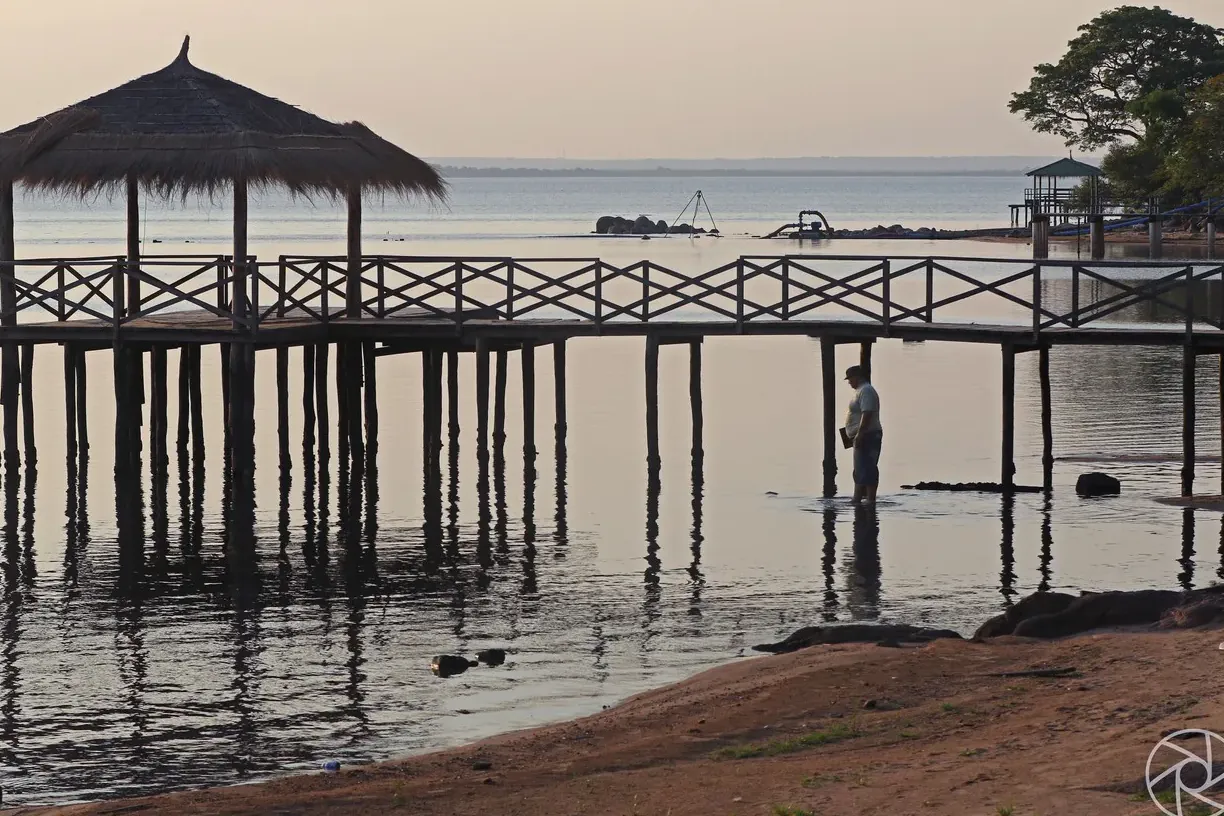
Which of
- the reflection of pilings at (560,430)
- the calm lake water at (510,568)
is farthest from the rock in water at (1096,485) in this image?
the reflection of pilings at (560,430)

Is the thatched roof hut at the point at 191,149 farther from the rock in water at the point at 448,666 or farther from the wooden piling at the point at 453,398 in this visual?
the rock in water at the point at 448,666

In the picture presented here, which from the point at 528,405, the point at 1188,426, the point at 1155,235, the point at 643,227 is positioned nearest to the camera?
the point at 1188,426

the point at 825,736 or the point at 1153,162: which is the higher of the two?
the point at 1153,162

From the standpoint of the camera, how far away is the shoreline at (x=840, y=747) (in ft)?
35.3

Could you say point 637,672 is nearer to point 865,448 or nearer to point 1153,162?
point 865,448

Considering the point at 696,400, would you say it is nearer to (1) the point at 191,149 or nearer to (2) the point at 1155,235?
(1) the point at 191,149

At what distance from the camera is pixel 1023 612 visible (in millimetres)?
16125

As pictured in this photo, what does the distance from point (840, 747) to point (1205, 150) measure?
2792 inches

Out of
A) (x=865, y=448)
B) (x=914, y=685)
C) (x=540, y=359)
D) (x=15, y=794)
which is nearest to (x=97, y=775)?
(x=15, y=794)

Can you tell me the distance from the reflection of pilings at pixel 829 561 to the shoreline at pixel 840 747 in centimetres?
338

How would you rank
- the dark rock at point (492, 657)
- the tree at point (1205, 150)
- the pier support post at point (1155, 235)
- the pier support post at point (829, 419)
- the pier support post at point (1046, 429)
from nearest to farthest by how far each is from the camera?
the dark rock at point (492, 657) < the pier support post at point (1046, 429) < the pier support post at point (829, 419) < the pier support post at point (1155, 235) < the tree at point (1205, 150)

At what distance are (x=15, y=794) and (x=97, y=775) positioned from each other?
63cm

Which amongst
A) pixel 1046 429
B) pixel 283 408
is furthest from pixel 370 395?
pixel 1046 429

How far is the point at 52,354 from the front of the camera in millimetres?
48844
